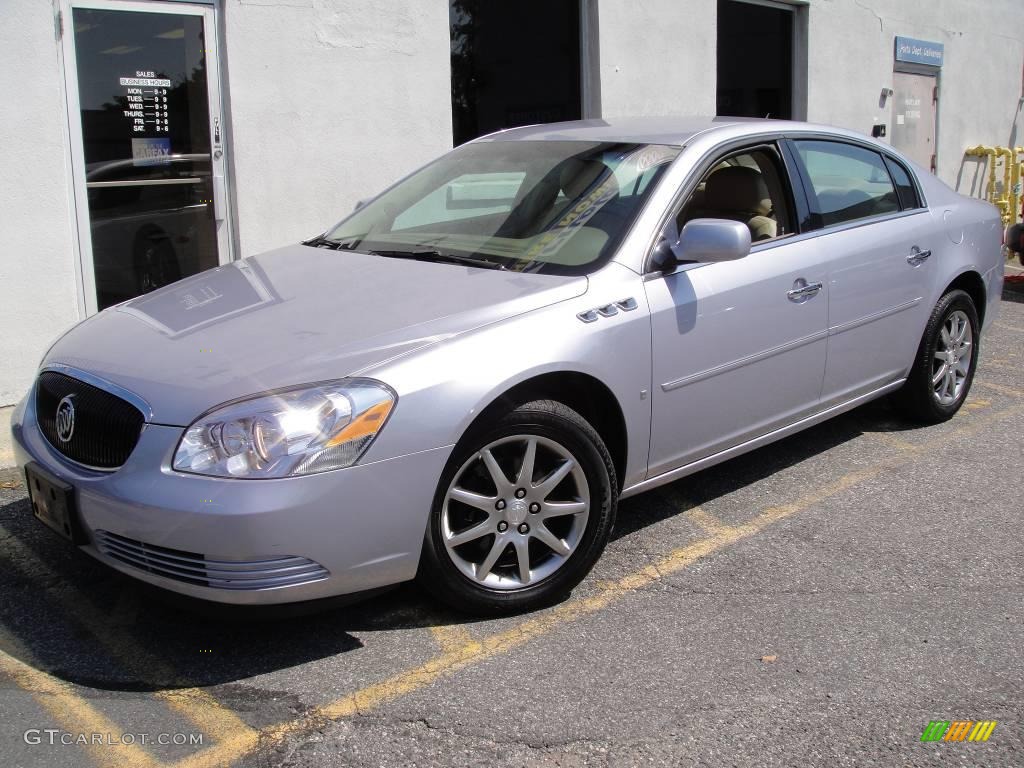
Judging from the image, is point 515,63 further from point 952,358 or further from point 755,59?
point 952,358

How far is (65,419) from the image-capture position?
336 centimetres

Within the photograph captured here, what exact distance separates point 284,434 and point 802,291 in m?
2.38

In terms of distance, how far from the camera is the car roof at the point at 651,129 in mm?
4438

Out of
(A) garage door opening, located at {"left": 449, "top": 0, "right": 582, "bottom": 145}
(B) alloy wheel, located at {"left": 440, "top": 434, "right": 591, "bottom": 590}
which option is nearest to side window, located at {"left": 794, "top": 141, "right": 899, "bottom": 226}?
(B) alloy wheel, located at {"left": 440, "top": 434, "right": 591, "bottom": 590}

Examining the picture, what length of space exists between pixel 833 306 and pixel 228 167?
13.9 feet

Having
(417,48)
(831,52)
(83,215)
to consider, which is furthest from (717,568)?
(831,52)

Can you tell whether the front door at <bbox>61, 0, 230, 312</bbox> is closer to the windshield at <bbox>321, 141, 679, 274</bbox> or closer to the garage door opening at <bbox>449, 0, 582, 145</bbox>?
the garage door opening at <bbox>449, 0, 582, 145</bbox>

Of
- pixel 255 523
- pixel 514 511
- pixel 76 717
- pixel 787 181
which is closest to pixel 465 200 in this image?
pixel 787 181

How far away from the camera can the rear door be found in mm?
4664

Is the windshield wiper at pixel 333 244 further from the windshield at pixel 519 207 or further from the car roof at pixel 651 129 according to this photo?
the car roof at pixel 651 129

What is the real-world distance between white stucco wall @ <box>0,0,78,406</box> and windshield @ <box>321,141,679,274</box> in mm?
2353

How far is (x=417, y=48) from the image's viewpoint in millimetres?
7801

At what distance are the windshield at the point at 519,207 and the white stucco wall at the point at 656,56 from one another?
474 cm

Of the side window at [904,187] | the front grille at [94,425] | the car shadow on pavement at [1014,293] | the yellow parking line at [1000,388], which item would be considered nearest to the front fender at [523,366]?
the front grille at [94,425]
